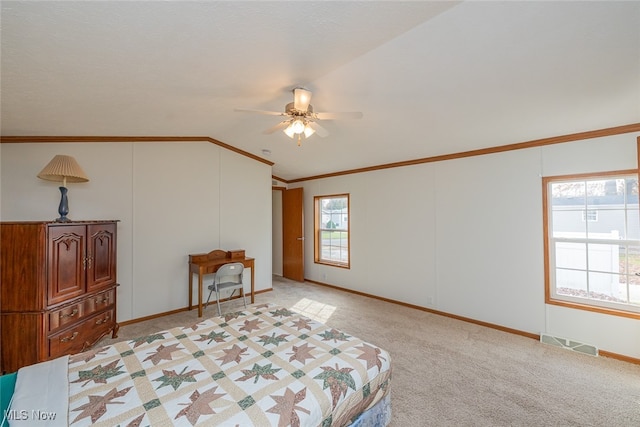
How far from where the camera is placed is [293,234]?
6000 mm

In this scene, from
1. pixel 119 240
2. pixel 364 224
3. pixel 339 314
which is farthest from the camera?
pixel 364 224

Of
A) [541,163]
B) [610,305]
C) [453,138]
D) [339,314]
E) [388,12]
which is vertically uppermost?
[388,12]

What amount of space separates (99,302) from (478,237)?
15.0ft

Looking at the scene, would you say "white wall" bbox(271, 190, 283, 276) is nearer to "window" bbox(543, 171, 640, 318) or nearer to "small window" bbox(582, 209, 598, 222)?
"window" bbox(543, 171, 640, 318)

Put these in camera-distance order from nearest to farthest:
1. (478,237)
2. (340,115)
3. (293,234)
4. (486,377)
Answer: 1. (340,115)
2. (486,377)
3. (478,237)
4. (293,234)

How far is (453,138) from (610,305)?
235 centimetres

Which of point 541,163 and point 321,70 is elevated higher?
point 321,70

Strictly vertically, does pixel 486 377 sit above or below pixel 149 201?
below

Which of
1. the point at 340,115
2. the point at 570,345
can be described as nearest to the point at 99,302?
the point at 340,115

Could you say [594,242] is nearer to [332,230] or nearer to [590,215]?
[590,215]

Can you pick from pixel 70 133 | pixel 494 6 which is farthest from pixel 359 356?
pixel 70 133

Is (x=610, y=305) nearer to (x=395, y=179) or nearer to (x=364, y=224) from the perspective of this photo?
(x=395, y=179)

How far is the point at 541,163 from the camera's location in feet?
10.0

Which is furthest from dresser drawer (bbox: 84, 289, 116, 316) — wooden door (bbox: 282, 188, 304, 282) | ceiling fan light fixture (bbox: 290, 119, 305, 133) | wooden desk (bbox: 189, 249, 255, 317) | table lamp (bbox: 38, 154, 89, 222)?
wooden door (bbox: 282, 188, 304, 282)
